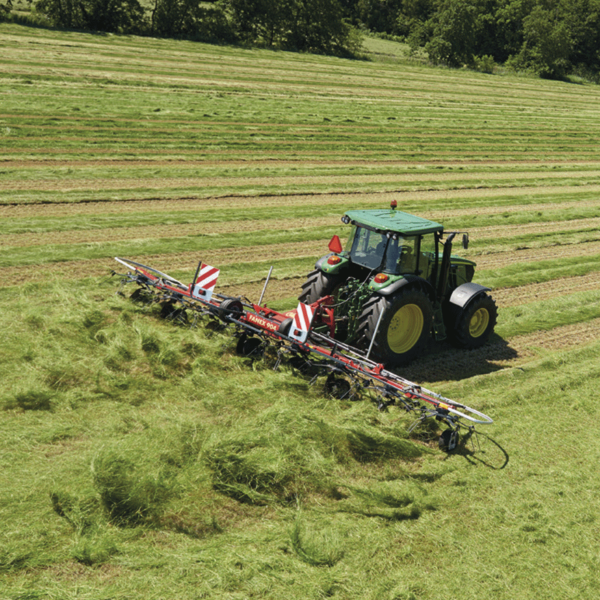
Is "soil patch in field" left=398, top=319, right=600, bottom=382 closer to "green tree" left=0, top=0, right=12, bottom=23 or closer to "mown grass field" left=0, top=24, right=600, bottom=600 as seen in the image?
"mown grass field" left=0, top=24, right=600, bottom=600

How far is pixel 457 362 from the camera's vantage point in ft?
30.3

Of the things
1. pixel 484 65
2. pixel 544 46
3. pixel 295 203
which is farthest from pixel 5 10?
pixel 544 46

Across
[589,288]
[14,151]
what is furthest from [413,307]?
[14,151]

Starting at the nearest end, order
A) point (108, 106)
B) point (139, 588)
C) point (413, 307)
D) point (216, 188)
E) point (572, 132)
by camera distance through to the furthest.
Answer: point (139, 588) → point (413, 307) → point (216, 188) → point (108, 106) → point (572, 132)

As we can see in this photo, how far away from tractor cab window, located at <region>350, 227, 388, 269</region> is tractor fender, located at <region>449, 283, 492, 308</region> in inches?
54.9

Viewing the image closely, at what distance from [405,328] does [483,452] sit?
2211mm

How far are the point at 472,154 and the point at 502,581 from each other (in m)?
23.0

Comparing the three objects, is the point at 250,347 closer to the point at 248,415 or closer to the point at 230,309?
the point at 230,309

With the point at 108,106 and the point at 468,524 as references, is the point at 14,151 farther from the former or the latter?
the point at 468,524

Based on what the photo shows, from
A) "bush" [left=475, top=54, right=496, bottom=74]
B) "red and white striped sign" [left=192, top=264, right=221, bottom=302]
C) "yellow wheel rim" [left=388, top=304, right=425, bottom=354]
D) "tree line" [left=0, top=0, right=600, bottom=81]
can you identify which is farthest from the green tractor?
"bush" [left=475, top=54, right=496, bottom=74]

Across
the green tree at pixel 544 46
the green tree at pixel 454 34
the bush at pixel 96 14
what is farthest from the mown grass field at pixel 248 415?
the green tree at pixel 544 46

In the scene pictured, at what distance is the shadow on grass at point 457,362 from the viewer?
880cm

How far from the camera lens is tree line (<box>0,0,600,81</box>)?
3878 centimetres

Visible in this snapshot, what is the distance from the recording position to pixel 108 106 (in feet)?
75.3
